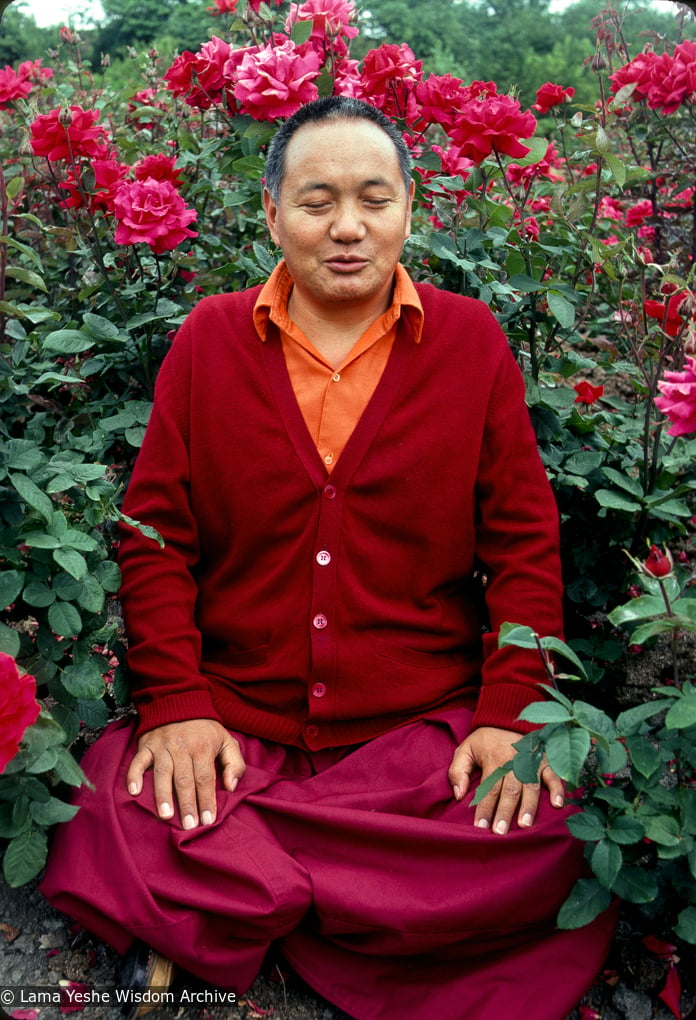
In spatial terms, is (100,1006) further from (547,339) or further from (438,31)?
(438,31)

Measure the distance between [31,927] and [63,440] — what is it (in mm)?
1116

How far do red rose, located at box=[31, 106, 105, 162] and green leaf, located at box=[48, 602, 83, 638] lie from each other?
120 centimetres

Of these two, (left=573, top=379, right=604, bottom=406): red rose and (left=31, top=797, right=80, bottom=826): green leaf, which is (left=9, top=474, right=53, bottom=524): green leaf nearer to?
(left=31, top=797, right=80, bottom=826): green leaf

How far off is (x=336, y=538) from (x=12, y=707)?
2.52 feet

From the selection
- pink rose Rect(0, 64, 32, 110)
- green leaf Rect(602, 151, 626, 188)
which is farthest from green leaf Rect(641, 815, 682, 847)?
pink rose Rect(0, 64, 32, 110)

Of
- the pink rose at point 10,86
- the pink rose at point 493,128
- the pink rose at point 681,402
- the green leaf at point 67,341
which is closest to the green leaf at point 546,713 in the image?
the pink rose at point 681,402

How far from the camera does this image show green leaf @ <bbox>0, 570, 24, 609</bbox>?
1.80m

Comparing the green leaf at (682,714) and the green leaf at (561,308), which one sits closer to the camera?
the green leaf at (682,714)

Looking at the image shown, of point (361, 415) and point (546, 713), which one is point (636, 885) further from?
point (361, 415)

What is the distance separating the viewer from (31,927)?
6.70 feet

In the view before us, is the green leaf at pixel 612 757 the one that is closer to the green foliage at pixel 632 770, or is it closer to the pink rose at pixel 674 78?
the green foliage at pixel 632 770

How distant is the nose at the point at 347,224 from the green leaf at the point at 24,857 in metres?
1.22

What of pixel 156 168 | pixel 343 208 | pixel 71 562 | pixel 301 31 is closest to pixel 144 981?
pixel 71 562

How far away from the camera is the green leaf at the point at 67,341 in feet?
7.65
